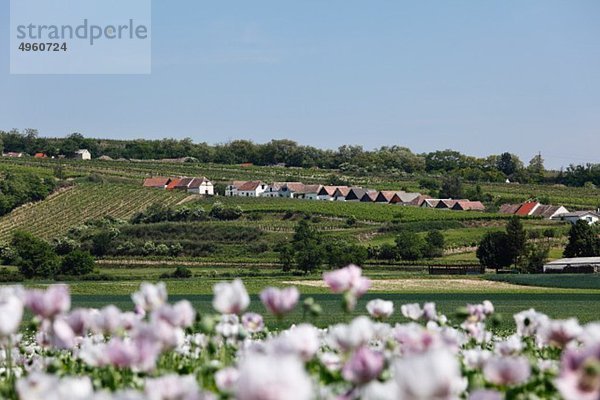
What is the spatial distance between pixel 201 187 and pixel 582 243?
65.9m

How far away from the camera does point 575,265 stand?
8344 centimetres

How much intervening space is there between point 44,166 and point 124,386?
151m

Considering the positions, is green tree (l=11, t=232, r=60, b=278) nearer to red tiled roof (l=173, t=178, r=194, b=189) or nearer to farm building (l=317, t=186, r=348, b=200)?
red tiled roof (l=173, t=178, r=194, b=189)

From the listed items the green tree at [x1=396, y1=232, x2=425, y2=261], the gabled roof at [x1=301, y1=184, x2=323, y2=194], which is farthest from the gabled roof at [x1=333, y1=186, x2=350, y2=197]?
the green tree at [x1=396, y1=232, x2=425, y2=261]

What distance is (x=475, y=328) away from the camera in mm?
9172

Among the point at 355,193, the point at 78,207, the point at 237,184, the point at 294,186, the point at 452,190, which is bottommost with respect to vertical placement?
the point at 78,207

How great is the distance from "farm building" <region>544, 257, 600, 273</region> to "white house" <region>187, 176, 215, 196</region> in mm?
64352

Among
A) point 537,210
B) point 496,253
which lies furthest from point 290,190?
point 496,253

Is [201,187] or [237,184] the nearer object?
[201,187]

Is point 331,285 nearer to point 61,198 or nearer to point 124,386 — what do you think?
point 124,386

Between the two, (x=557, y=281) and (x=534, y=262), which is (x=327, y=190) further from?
(x=557, y=281)

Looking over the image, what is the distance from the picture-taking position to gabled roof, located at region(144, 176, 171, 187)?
14612cm

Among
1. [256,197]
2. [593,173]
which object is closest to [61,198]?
[256,197]

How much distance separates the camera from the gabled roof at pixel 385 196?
143m
